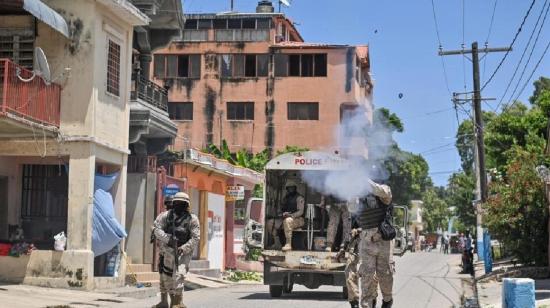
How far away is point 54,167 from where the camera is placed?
22031 millimetres

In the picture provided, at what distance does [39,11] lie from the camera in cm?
1827

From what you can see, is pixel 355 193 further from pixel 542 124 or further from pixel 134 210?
pixel 542 124

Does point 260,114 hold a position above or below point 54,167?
above

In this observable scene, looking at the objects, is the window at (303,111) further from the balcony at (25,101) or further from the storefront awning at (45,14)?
the storefront awning at (45,14)

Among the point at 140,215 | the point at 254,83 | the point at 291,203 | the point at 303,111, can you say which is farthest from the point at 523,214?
the point at 254,83

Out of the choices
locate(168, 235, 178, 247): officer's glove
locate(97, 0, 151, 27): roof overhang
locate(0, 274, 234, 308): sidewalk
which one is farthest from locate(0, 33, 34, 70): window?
locate(168, 235, 178, 247): officer's glove

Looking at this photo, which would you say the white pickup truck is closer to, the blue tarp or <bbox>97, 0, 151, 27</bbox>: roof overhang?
the blue tarp

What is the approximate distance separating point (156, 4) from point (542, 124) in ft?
72.2

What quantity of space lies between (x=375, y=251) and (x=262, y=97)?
44913mm

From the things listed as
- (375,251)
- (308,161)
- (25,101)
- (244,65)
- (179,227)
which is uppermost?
(244,65)

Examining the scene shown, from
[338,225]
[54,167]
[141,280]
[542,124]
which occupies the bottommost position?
[141,280]

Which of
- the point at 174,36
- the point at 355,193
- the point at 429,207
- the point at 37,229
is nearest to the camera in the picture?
the point at 355,193

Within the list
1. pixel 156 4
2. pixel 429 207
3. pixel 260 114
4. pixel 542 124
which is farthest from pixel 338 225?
pixel 429 207

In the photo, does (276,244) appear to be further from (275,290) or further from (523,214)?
(523,214)
